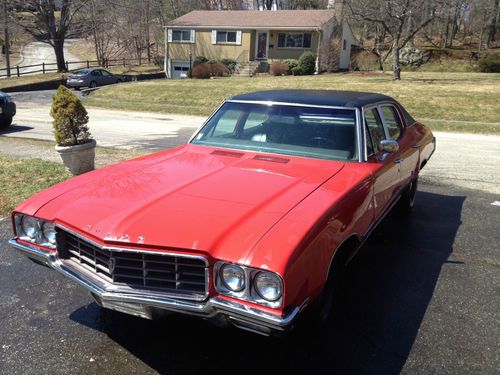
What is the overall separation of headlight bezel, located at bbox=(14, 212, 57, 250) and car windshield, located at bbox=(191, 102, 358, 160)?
1.75 metres

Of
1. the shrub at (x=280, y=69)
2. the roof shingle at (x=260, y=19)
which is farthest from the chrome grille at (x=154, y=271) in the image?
the roof shingle at (x=260, y=19)

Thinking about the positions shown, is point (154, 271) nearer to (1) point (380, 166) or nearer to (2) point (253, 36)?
(1) point (380, 166)

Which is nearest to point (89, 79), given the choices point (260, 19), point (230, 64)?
point (230, 64)

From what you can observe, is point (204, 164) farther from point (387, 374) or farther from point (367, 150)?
point (387, 374)

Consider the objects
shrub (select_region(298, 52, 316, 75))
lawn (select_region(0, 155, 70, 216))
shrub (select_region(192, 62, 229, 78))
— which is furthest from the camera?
shrub (select_region(298, 52, 316, 75))

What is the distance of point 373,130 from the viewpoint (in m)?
4.12

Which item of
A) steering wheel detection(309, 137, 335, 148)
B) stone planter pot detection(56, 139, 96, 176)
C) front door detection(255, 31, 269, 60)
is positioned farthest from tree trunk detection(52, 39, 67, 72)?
steering wheel detection(309, 137, 335, 148)

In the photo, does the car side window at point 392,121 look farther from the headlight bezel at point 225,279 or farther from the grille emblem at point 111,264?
the grille emblem at point 111,264

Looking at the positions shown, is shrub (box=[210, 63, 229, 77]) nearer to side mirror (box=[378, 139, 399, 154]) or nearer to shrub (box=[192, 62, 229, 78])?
shrub (box=[192, 62, 229, 78])

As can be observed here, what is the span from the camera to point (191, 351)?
288cm

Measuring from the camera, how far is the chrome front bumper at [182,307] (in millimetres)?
2270

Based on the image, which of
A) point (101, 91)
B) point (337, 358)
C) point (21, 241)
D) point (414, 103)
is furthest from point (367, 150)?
point (101, 91)

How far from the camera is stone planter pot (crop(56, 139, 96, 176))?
6465mm

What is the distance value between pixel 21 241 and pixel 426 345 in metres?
2.83
